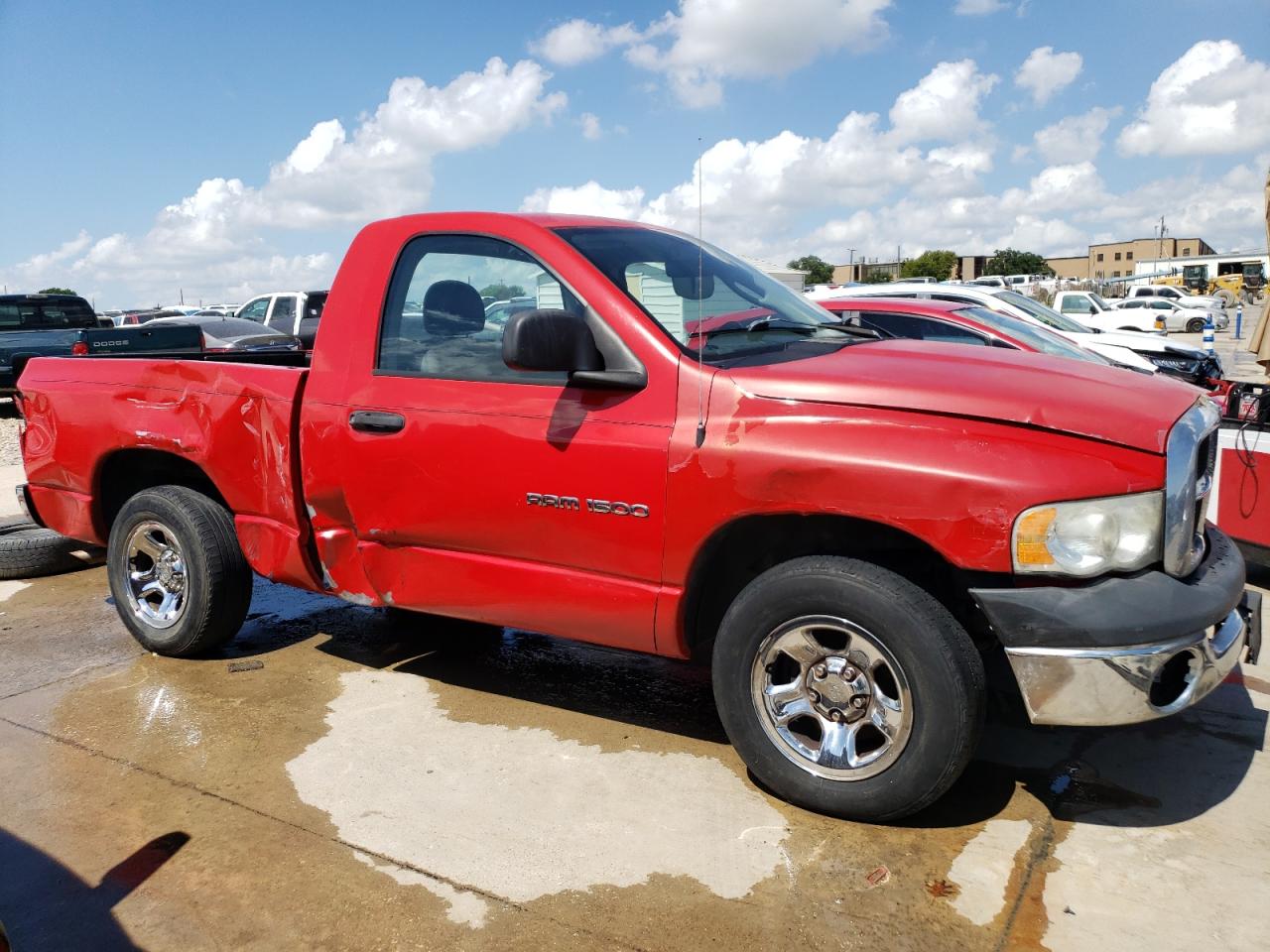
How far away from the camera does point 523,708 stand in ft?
13.4

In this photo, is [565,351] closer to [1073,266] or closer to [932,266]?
[932,266]

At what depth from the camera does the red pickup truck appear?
9.09 feet

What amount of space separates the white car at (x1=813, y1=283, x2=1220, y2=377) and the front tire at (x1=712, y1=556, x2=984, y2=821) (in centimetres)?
741

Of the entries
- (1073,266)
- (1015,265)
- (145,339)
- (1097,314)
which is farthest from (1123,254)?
(145,339)

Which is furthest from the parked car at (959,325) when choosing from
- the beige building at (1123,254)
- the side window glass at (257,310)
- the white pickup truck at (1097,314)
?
the beige building at (1123,254)

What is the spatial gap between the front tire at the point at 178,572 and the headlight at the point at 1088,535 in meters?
3.34

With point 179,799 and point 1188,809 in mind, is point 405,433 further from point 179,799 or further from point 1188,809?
point 1188,809

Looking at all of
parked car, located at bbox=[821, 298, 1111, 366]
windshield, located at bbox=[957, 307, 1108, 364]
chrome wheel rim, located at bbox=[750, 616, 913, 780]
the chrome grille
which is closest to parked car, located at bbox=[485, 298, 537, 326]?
chrome wheel rim, located at bbox=[750, 616, 913, 780]

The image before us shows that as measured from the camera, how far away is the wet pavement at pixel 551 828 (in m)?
2.64

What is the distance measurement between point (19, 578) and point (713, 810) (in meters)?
5.15

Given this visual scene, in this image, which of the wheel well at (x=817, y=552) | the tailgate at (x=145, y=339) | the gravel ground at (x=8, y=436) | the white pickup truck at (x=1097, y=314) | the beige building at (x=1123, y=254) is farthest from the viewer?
the beige building at (x=1123, y=254)

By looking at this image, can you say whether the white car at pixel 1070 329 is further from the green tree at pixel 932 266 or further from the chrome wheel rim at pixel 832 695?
the green tree at pixel 932 266

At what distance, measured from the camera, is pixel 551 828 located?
3.12 metres

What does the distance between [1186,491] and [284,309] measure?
794 inches
